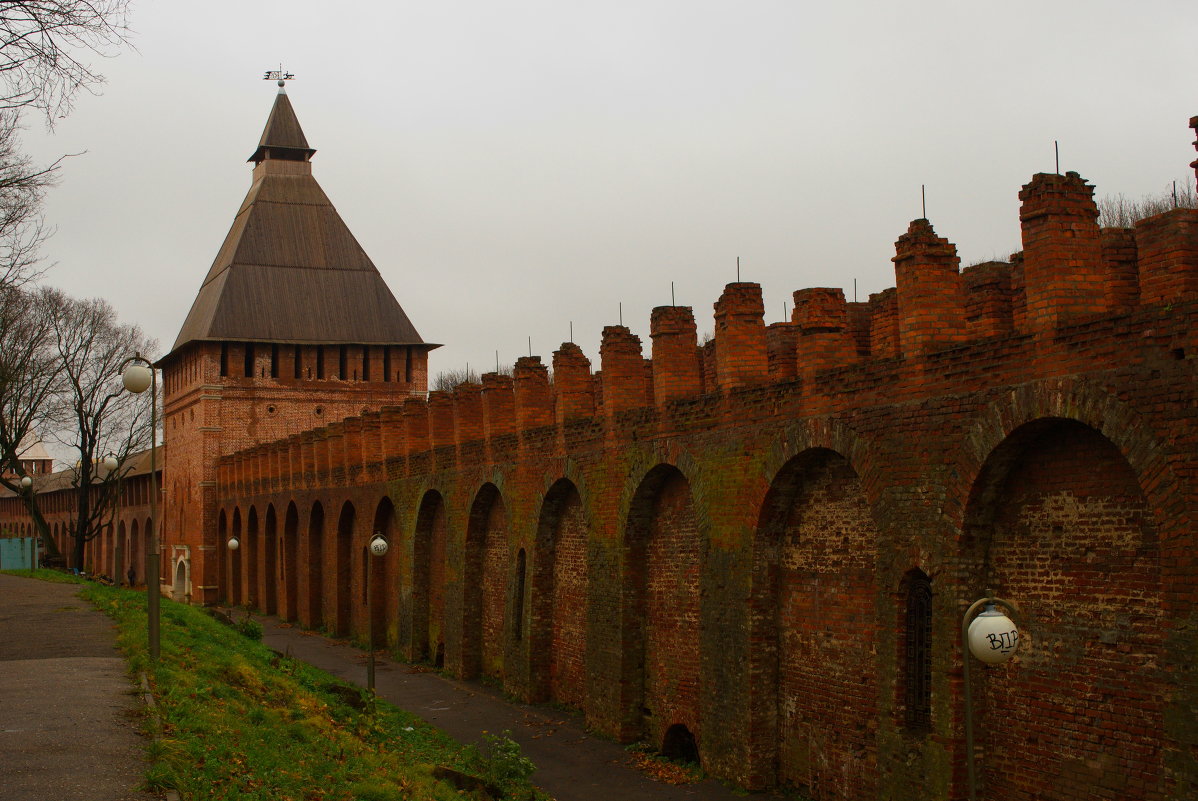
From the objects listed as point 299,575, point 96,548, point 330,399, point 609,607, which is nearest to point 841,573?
point 609,607

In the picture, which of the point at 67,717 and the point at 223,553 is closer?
the point at 67,717

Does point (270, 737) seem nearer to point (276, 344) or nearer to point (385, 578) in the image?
point (385, 578)

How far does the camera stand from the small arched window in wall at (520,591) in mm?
21172

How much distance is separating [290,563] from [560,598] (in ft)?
60.3

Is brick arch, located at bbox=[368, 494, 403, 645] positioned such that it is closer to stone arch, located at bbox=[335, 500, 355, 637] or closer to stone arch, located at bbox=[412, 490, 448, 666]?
stone arch, located at bbox=[412, 490, 448, 666]

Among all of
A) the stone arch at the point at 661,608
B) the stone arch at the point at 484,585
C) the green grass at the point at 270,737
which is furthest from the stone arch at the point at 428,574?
the stone arch at the point at 661,608

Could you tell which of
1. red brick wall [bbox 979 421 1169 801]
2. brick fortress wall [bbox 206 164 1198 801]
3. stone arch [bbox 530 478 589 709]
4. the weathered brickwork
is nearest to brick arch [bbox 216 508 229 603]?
the weathered brickwork

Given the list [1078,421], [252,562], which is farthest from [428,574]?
[1078,421]

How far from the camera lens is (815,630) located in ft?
44.7

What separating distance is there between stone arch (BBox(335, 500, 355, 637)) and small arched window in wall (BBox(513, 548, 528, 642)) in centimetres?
1109

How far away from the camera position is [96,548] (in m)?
67.1

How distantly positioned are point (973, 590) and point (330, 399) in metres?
35.9

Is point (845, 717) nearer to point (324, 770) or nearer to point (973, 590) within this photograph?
point (973, 590)

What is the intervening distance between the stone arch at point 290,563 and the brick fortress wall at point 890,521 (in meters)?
15.8
